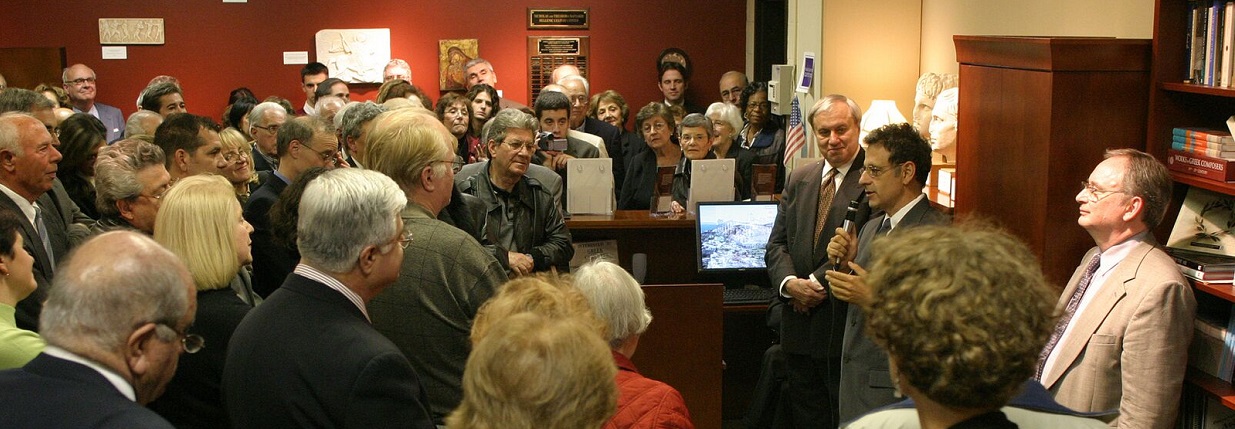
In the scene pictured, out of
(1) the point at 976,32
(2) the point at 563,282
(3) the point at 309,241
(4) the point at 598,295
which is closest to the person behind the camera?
(3) the point at 309,241

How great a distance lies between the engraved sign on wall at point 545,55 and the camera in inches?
460

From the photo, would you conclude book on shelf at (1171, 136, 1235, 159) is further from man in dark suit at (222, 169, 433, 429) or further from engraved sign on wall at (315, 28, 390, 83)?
engraved sign on wall at (315, 28, 390, 83)

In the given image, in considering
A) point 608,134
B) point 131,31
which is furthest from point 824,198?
point 131,31

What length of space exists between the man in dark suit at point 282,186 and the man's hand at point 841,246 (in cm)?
184

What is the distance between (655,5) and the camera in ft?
38.7

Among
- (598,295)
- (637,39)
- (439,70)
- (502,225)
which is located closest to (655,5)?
(637,39)

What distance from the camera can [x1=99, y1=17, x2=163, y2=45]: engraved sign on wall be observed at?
1144 cm

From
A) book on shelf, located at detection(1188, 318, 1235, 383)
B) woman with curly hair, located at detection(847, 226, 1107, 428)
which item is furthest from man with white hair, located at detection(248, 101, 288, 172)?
woman with curly hair, located at detection(847, 226, 1107, 428)

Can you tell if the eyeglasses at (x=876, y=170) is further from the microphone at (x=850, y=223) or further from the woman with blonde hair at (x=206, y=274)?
the woman with blonde hair at (x=206, y=274)

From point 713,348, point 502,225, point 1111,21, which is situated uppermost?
point 1111,21

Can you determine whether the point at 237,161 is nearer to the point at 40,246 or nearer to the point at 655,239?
the point at 40,246

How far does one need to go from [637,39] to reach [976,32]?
5.96m

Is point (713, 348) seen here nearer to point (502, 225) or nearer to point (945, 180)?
point (502, 225)

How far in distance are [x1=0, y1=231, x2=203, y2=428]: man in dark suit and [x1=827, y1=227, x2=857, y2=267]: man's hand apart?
2.56 m
